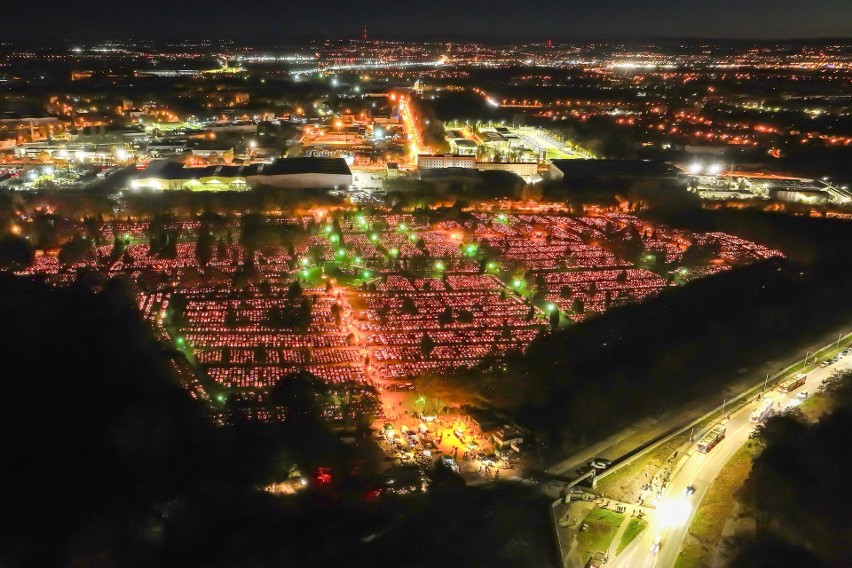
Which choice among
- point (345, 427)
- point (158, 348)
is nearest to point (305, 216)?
A: point (158, 348)

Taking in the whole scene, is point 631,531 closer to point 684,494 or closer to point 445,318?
point 684,494

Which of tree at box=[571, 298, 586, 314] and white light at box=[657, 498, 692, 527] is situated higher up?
tree at box=[571, 298, 586, 314]

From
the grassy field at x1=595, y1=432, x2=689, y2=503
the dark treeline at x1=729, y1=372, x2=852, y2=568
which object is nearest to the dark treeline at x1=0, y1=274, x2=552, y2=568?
the grassy field at x1=595, y1=432, x2=689, y2=503

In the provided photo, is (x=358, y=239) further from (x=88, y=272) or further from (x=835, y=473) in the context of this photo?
(x=835, y=473)

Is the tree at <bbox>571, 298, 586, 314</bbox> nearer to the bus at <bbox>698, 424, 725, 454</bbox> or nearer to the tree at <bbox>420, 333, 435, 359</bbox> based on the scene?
the tree at <bbox>420, 333, 435, 359</bbox>

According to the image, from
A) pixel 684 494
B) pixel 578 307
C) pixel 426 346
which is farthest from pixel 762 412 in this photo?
pixel 426 346

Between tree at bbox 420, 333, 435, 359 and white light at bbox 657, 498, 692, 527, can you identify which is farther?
tree at bbox 420, 333, 435, 359

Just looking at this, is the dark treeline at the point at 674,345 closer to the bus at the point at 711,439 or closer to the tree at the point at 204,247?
the bus at the point at 711,439

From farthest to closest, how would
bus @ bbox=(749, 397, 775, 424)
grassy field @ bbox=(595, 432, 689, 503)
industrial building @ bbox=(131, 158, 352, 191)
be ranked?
1. industrial building @ bbox=(131, 158, 352, 191)
2. bus @ bbox=(749, 397, 775, 424)
3. grassy field @ bbox=(595, 432, 689, 503)
